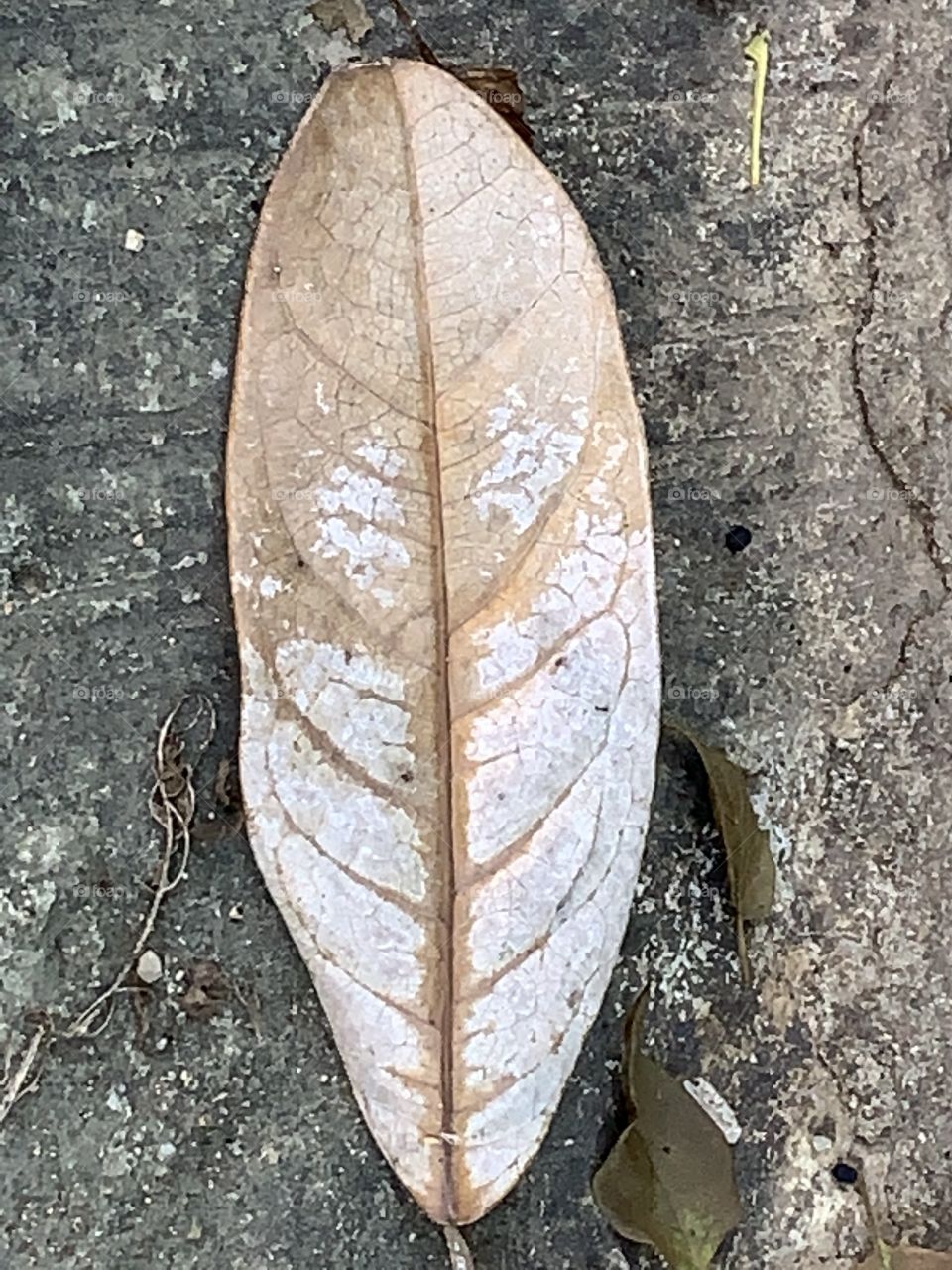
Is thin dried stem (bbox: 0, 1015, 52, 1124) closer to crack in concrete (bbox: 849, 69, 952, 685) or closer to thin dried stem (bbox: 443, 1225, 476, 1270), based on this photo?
thin dried stem (bbox: 443, 1225, 476, 1270)

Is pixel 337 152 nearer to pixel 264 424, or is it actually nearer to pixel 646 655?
pixel 264 424

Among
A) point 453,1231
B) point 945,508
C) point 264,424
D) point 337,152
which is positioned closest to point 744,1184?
point 453,1231

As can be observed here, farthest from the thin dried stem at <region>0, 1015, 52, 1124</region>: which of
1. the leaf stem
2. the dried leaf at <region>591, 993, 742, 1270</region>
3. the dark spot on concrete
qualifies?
the leaf stem

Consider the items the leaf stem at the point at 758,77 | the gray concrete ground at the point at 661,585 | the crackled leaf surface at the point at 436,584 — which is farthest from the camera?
the leaf stem at the point at 758,77

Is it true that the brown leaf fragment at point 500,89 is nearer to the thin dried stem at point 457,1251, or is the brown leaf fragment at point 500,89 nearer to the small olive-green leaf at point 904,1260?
the thin dried stem at point 457,1251

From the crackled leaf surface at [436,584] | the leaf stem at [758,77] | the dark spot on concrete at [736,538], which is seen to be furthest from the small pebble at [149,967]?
the leaf stem at [758,77]

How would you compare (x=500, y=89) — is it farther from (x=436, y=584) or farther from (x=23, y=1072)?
(x=23, y=1072)
